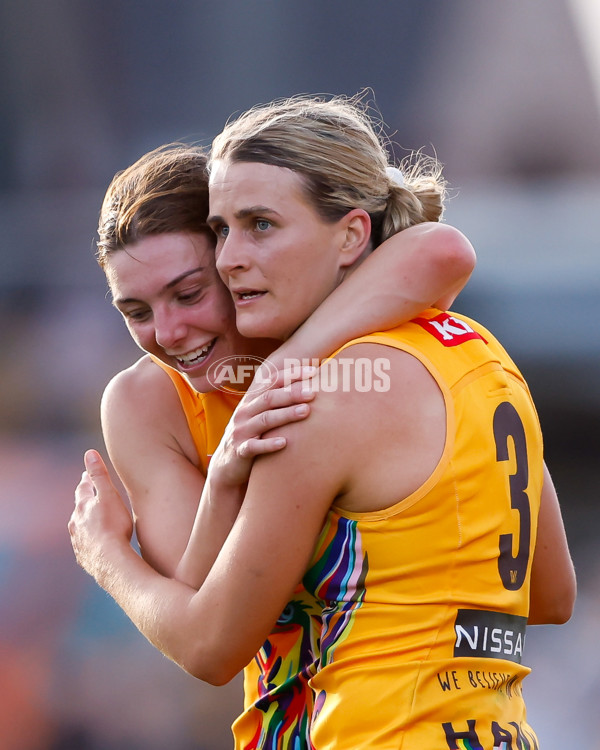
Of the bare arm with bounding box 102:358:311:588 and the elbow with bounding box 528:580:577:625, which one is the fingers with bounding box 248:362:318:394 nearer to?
the bare arm with bounding box 102:358:311:588

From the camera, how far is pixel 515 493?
4.49 feet

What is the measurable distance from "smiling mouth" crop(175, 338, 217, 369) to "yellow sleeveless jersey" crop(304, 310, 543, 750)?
50cm

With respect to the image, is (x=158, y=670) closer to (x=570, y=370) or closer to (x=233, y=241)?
(x=233, y=241)

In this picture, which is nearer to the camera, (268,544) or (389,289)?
(268,544)

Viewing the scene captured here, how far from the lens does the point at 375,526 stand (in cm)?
125

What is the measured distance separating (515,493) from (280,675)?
0.57 metres

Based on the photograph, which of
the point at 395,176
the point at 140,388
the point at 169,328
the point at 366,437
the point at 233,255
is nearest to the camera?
the point at 366,437

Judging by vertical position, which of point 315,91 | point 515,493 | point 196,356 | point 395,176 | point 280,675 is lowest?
point 280,675

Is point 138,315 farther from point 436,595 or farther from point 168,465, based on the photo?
point 436,595

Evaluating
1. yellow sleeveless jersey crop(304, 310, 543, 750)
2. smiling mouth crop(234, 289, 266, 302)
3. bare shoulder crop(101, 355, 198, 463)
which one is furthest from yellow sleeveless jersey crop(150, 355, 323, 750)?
smiling mouth crop(234, 289, 266, 302)

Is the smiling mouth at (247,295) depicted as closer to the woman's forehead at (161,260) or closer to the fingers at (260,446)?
the woman's forehead at (161,260)

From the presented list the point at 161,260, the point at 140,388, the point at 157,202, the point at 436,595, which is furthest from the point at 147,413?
the point at 436,595

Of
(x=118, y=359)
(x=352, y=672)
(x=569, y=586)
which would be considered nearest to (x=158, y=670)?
(x=118, y=359)

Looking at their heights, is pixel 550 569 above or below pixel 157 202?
below
